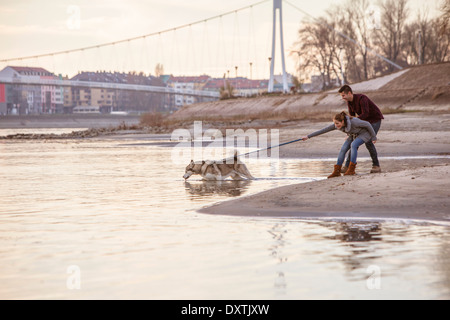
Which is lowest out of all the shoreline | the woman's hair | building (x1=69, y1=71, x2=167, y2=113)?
the shoreline

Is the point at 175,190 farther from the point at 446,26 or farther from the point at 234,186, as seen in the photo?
the point at 446,26

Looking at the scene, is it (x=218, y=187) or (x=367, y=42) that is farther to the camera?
(x=367, y=42)

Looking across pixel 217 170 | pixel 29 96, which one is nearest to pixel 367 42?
pixel 217 170

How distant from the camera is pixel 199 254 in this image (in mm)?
6719

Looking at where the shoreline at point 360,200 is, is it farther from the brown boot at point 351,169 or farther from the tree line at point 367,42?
the tree line at point 367,42

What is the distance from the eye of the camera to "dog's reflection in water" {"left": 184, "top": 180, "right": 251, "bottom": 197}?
12031 millimetres

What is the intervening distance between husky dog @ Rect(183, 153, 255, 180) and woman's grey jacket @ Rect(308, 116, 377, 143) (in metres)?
2.13

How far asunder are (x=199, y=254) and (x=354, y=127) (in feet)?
Result: 20.2

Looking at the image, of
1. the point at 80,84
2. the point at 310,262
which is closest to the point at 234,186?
the point at 310,262

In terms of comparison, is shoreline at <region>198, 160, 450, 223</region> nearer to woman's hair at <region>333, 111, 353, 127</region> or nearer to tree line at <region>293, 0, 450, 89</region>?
woman's hair at <region>333, 111, 353, 127</region>

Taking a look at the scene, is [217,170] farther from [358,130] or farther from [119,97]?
[119,97]

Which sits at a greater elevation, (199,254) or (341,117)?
(341,117)

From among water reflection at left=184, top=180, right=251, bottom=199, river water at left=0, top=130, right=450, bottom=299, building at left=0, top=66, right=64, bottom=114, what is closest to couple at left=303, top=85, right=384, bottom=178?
water reflection at left=184, top=180, right=251, bottom=199
